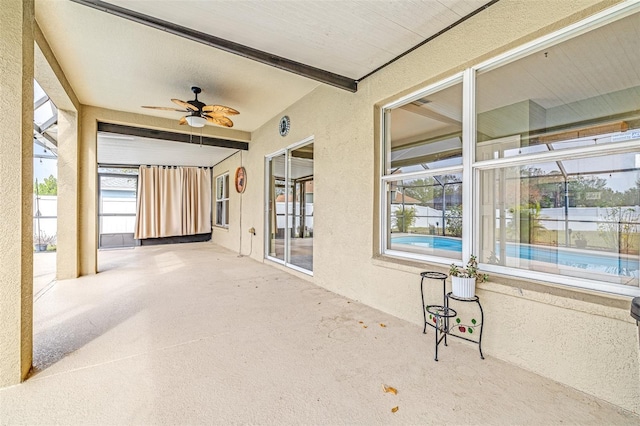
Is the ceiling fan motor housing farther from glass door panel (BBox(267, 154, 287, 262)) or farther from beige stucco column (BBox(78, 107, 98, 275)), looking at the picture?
beige stucco column (BBox(78, 107, 98, 275))

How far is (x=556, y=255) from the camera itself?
2.46 m

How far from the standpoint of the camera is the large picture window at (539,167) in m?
1.86

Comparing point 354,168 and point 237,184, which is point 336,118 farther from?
point 237,184

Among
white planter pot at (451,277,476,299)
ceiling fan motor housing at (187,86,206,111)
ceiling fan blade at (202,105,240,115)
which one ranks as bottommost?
white planter pot at (451,277,476,299)

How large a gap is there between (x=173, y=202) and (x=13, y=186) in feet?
26.4

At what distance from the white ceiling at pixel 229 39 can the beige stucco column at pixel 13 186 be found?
0.78 metres

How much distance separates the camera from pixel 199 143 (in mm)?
6020

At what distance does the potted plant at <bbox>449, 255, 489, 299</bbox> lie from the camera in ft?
6.72

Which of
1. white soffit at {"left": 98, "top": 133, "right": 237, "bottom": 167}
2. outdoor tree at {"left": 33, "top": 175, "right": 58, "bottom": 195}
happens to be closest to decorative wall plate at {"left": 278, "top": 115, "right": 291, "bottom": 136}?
white soffit at {"left": 98, "top": 133, "right": 237, "bottom": 167}

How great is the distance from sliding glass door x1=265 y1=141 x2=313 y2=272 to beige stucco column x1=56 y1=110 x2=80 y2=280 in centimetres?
301

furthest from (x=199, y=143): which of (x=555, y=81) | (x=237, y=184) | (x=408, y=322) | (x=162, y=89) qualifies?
(x=555, y=81)

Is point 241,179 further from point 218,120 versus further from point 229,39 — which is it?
point 229,39

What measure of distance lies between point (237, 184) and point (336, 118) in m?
4.03

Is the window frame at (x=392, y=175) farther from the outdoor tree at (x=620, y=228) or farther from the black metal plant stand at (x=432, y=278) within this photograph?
the outdoor tree at (x=620, y=228)
